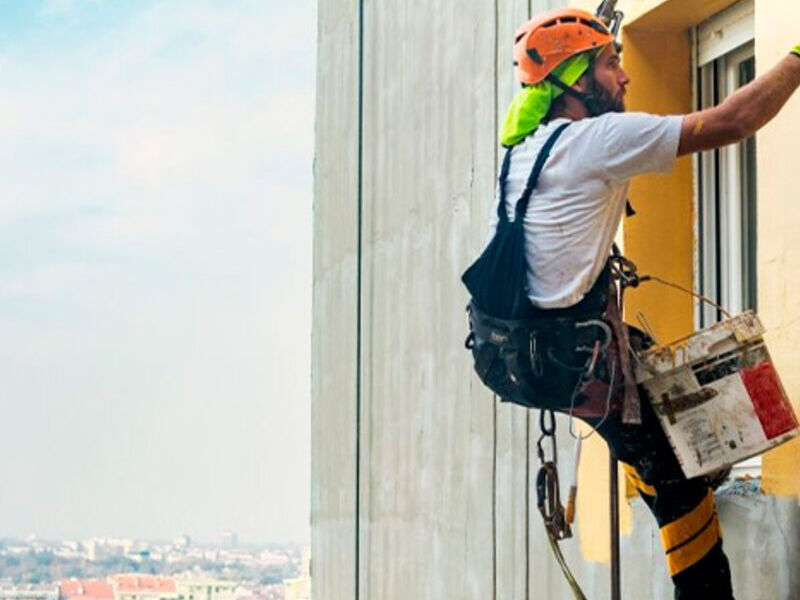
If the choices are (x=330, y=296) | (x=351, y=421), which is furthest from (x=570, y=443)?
(x=330, y=296)

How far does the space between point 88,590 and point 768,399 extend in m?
71.6

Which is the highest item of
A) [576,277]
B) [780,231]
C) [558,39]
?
[558,39]

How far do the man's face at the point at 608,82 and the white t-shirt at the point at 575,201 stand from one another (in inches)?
6.9

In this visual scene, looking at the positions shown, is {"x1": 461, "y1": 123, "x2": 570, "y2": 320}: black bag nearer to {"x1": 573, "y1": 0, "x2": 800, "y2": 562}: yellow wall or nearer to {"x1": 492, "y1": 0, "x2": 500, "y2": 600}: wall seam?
{"x1": 573, "y1": 0, "x2": 800, "y2": 562}: yellow wall

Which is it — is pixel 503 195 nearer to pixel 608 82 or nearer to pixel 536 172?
pixel 536 172

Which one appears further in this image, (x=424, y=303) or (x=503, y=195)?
(x=424, y=303)

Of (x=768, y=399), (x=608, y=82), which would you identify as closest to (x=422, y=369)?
(x=608, y=82)

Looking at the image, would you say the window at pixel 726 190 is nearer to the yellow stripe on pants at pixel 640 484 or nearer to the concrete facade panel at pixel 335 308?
the yellow stripe on pants at pixel 640 484

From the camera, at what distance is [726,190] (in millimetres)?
7633

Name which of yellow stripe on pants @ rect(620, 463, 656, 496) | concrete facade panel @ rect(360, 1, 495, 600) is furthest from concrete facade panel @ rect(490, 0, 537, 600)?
yellow stripe on pants @ rect(620, 463, 656, 496)

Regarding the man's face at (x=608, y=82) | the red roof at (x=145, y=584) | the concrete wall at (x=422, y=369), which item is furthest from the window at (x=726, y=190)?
the red roof at (x=145, y=584)

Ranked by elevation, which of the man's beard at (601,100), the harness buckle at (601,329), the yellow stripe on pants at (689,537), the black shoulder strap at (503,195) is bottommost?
the yellow stripe on pants at (689,537)

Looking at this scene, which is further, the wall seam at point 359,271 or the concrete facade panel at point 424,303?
the wall seam at point 359,271

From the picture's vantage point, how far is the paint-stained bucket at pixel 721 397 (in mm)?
6086
